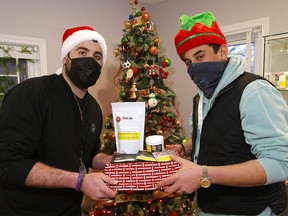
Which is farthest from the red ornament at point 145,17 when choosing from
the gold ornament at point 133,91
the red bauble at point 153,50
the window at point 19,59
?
the window at point 19,59

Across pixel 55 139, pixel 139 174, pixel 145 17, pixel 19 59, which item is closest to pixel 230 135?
pixel 139 174

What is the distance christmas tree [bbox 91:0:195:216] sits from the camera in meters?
2.26

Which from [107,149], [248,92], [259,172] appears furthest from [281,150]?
[107,149]

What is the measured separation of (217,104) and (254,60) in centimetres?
196

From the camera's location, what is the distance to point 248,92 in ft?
3.20

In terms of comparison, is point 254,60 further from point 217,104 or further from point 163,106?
point 217,104

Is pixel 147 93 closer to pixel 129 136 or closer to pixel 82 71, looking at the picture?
pixel 82 71

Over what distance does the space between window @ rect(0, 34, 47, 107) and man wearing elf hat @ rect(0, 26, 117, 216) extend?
47.9 inches

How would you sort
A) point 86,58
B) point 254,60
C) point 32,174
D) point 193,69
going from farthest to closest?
point 254,60, point 86,58, point 193,69, point 32,174

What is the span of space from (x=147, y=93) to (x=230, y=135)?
1.41 meters

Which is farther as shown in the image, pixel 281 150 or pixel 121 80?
pixel 121 80

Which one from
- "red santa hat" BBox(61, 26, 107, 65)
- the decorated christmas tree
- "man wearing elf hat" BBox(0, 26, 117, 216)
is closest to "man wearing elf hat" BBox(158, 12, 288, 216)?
"man wearing elf hat" BBox(0, 26, 117, 216)

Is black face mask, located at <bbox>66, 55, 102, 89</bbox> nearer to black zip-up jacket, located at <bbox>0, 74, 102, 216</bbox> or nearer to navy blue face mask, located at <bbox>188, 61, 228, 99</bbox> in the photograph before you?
black zip-up jacket, located at <bbox>0, 74, 102, 216</bbox>

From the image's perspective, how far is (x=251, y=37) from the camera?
2.65 metres
